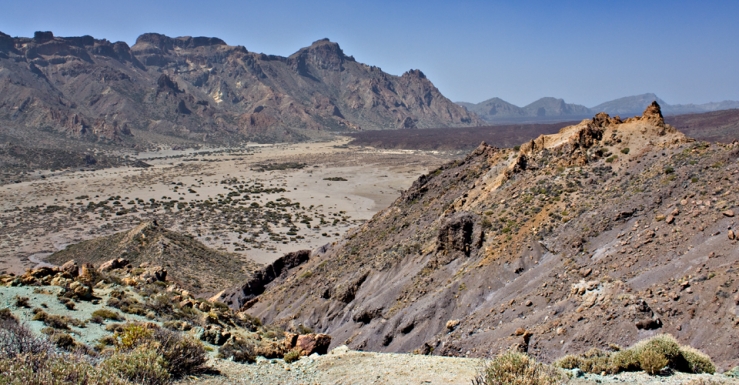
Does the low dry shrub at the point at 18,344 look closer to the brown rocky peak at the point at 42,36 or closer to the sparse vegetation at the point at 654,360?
the sparse vegetation at the point at 654,360

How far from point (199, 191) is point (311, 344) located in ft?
209

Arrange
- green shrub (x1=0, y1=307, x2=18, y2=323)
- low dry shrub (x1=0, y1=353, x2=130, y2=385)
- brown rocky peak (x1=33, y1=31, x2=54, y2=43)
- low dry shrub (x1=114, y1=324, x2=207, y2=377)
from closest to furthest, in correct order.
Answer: low dry shrub (x1=0, y1=353, x2=130, y2=385) < low dry shrub (x1=114, y1=324, x2=207, y2=377) < green shrub (x1=0, y1=307, x2=18, y2=323) < brown rocky peak (x1=33, y1=31, x2=54, y2=43)

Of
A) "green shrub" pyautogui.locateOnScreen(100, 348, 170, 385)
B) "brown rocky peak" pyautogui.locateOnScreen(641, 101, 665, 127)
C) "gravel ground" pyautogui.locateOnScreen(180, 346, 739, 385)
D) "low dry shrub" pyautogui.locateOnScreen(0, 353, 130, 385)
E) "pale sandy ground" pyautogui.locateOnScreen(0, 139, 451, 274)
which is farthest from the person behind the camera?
"pale sandy ground" pyautogui.locateOnScreen(0, 139, 451, 274)

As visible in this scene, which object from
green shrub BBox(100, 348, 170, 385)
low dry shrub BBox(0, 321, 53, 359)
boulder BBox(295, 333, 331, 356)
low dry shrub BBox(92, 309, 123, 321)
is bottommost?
boulder BBox(295, 333, 331, 356)

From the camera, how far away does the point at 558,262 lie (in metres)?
13.2

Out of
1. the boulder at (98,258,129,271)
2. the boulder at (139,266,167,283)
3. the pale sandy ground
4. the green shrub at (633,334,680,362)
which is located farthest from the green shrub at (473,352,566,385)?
the pale sandy ground

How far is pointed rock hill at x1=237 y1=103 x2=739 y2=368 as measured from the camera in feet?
30.2

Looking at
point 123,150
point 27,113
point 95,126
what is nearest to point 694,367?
point 123,150

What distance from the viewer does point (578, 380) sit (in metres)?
6.67

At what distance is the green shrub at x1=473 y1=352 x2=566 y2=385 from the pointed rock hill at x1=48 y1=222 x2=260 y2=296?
20821mm

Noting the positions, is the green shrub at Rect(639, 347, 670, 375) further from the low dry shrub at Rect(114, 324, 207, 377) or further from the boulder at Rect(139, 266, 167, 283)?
the boulder at Rect(139, 266, 167, 283)

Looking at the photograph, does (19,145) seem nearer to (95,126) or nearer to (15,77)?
(95,126)

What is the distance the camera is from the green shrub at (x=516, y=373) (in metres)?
5.70

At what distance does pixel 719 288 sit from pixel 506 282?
5539 mm
